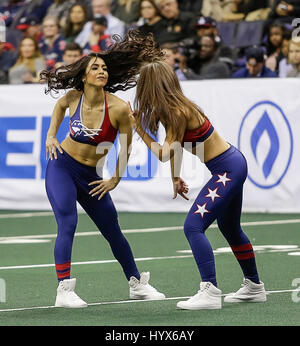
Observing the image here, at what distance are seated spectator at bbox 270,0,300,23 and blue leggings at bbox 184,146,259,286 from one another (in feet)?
30.1

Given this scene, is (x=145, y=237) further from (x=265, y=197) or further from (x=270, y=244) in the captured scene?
(x=265, y=197)

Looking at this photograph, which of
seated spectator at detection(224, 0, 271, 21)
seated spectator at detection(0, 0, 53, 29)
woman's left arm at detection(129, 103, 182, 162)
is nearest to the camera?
woman's left arm at detection(129, 103, 182, 162)

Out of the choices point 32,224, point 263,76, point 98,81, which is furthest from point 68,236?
point 263,76

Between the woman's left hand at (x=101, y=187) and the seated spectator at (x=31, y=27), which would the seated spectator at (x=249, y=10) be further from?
the woman's left hand at (x=101, y=187)

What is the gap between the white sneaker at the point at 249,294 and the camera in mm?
8031

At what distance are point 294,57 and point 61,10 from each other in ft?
21.0

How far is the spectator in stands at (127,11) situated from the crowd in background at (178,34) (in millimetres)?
19

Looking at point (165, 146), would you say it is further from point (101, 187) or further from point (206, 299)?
point (206, 299)

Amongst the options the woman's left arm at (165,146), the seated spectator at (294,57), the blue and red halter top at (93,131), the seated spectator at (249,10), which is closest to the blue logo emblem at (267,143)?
the seated spectator at (294,57)

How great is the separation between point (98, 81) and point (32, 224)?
6.44m

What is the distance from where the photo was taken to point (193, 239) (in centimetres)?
754

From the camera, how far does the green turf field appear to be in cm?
726

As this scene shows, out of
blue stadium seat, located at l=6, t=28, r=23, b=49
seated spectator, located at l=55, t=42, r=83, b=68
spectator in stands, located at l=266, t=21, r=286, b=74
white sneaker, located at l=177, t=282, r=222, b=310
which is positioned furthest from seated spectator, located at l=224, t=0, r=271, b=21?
white sneaker, located at l=177, t=282, r=222, b=310

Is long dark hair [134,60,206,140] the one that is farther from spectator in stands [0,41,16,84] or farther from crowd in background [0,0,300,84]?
Result: spectator in stands [0,41,16,84]
